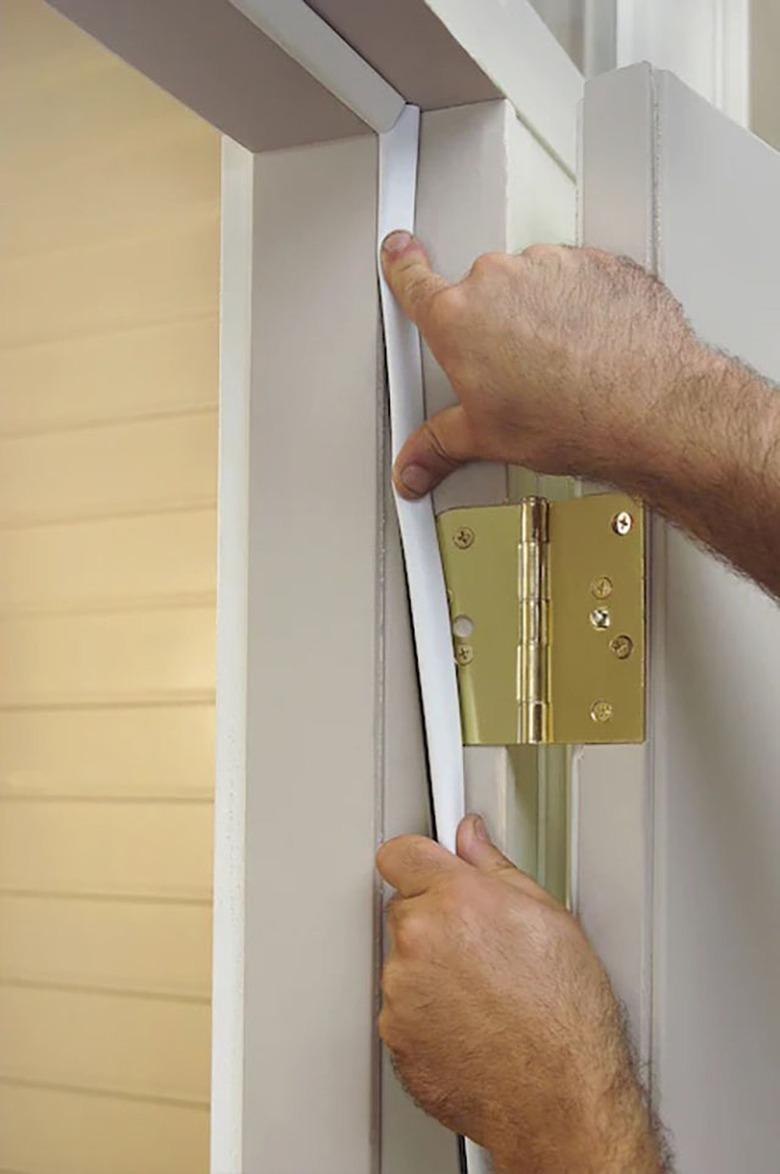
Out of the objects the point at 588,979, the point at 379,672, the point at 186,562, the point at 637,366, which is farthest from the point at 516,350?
the point at 186,562

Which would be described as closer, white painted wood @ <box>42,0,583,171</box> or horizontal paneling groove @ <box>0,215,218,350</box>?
white painted wood @ <box>42,0,583,171</box>

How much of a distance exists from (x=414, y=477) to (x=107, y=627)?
4.10ft

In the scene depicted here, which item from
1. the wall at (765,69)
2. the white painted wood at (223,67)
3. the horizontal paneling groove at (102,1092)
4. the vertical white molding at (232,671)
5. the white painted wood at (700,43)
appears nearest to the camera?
the white painted wood at (223,67)

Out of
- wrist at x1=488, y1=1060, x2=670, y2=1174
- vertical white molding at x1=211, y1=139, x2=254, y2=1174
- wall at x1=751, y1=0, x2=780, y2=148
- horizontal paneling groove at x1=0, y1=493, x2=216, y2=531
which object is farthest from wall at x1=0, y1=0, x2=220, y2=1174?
wrist at x1=488, y1=1060, x2=670, y2=1174

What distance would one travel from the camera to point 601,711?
73 centimetres

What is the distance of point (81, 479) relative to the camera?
1.96 meters

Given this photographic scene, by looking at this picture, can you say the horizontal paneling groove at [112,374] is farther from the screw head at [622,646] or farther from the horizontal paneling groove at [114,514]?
the screw head at [622,646]

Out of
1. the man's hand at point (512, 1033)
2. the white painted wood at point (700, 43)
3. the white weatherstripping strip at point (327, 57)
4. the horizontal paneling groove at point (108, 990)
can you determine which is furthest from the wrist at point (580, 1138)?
the horizontal paneling groove at point (108, 990)

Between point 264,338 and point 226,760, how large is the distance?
0.70 feet

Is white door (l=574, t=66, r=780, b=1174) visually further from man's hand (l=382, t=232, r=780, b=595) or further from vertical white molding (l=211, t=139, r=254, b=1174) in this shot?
vertical white molding (l=211, t=139, r=254, b=1174)

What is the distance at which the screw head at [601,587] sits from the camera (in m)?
0.74

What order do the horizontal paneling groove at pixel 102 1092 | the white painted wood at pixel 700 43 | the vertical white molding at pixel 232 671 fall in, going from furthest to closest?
the horizontal paneling groove at pixel 102 1092 < the white painted wood at pixel 700 43 < the vertical white molding at pixel 232 671

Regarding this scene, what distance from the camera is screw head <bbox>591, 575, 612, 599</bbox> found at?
2.43ft

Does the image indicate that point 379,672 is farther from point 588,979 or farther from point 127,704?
point 127,704
